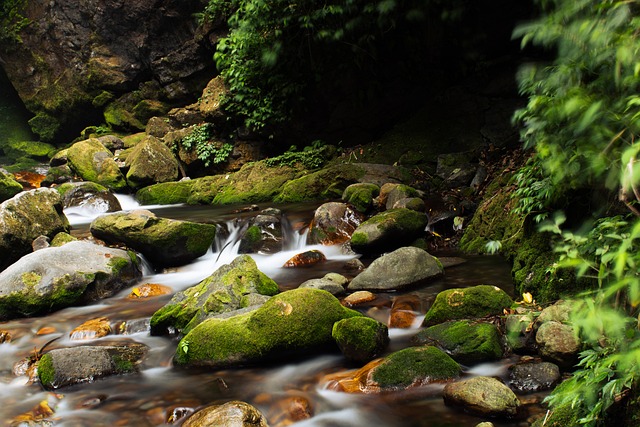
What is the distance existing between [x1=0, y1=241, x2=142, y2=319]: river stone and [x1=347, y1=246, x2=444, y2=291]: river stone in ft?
10.9

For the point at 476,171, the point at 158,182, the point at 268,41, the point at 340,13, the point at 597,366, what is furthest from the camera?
the point at 158,182

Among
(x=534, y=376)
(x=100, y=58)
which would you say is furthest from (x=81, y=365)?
(x=100, y=58)

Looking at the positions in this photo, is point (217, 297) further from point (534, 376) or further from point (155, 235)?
point (534, 376)

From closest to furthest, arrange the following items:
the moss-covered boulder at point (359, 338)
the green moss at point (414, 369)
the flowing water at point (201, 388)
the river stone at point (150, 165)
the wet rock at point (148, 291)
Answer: the flowing water at point (201, 388) < the green moss at point (414, 369) < the moss-covered boulder at point (359, 338) < the wet rock at point (148, 291) < the river stone at point (150, 165)

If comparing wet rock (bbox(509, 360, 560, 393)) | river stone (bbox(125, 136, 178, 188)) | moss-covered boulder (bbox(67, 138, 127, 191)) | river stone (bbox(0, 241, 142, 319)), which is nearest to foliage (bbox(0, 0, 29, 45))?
moss-covered boulder (bbox(67, 138, 127, 191))

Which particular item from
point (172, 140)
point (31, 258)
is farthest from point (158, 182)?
point (31, 258)

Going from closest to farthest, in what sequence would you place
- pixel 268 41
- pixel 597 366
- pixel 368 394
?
pixel 597 366 < pixel 368 394 < pixel 268 41

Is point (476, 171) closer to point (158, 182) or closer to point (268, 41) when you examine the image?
point (268, 41)

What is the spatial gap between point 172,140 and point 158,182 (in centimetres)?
180

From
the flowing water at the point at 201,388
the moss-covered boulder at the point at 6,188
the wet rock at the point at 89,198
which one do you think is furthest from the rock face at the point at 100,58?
the flowing water at the point at 201,388

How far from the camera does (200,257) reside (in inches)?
303

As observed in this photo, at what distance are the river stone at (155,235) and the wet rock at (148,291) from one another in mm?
868

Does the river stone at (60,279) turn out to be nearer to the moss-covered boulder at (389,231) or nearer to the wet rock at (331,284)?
the wet rock at (331,284)

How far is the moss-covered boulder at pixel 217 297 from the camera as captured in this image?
15.4ft
